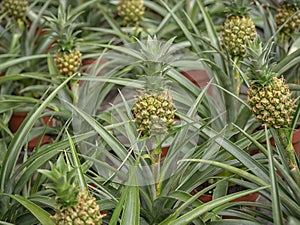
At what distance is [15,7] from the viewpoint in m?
2.11

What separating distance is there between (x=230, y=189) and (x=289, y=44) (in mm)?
554

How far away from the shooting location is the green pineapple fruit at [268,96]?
124 cm

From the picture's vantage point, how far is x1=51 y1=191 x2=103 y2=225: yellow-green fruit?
97cm

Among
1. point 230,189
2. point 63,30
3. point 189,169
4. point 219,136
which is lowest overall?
point 230,189

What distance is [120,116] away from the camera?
4.61ft

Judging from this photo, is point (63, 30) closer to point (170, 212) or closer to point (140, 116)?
point (140, 116)

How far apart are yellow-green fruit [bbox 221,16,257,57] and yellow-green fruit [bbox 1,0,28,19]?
0.85m

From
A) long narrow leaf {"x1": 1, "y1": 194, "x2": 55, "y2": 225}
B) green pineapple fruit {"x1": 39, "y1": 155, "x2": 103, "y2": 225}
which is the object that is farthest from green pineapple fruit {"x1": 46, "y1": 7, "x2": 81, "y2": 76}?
green pineapple fruit {"x1": 39, "y1": 155, "x2": 103, "y2": 225}

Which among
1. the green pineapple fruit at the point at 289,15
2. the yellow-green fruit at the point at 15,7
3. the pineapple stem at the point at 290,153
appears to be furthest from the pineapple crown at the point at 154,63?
the yellow-green fruit at the point at 15,7

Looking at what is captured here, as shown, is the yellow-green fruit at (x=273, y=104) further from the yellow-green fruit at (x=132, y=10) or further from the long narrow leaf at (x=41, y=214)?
the yellow-green fruit at (x=132, y=10)

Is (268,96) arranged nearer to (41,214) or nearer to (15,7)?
(41,214)

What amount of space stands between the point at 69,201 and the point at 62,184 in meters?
0.04

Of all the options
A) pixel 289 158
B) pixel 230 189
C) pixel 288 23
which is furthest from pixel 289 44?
pixel 289 158

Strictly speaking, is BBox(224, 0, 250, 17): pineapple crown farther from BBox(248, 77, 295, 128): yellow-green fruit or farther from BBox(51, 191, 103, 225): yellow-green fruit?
BBox(51, 191, 103, 225): yellow-green fruit
